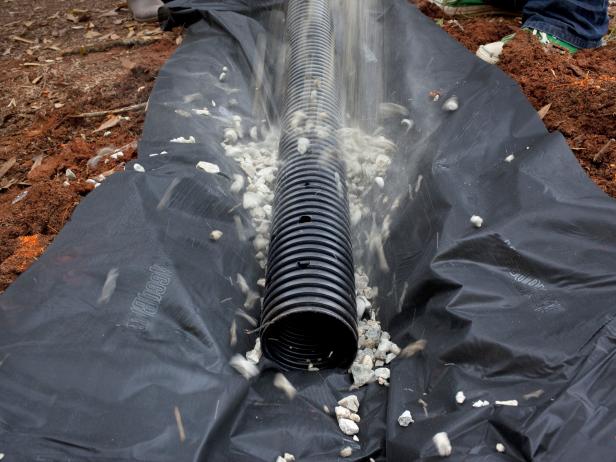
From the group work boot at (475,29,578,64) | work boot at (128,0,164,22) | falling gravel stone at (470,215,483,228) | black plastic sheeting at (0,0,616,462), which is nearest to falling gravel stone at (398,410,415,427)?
black plastic sheeting at (0,0,616,462)

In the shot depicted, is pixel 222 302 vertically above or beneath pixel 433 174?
beneath

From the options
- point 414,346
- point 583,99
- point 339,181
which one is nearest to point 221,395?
point 414,346

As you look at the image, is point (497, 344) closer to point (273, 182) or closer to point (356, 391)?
point (356, 391)

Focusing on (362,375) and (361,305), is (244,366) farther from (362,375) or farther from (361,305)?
(361,305)

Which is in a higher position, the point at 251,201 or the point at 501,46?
the point at 501,46

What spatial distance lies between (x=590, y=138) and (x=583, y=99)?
31 centimetres

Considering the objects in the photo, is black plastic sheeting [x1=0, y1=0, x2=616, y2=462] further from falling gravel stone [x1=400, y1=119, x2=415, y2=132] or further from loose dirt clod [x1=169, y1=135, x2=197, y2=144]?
falling gravel stone [x1=400, y1=119, x2=415, y2=132]

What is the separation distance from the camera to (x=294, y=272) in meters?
2.04

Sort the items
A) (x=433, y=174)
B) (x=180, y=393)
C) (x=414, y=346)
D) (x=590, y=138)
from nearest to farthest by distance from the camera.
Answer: (x=180, y=393) < (x=414, y=346) < (x=433, y=174) < (x=590, y=138)

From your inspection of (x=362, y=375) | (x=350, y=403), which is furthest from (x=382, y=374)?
(x=350, y=403)

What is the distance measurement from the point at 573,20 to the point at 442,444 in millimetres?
3593

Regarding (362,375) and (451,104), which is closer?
(362,375)

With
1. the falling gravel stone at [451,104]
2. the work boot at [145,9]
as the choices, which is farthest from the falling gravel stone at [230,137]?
the work boot at [145,9]

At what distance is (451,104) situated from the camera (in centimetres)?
274
